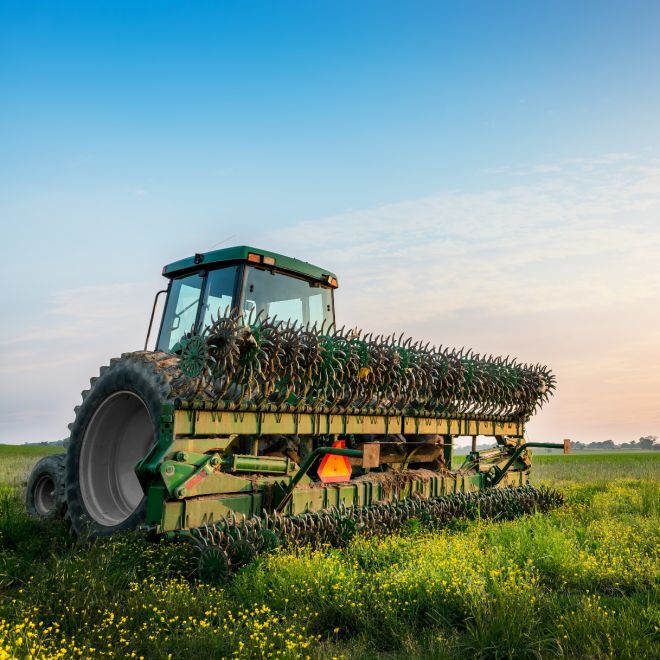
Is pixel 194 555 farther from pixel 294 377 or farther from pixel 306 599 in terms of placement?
pixel 294 377

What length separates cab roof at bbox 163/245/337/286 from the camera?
27.0ft

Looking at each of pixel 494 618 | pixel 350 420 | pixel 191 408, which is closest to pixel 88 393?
pixel 191 408

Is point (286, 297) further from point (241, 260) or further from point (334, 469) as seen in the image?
point (334, 469)

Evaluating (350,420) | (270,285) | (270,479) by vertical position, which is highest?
(270,285)

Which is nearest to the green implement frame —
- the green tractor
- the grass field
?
the green tractor

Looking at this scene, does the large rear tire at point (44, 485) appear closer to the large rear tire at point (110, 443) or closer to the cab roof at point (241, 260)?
the large rear tire at point (110, 443)

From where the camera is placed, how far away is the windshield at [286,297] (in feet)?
27.5

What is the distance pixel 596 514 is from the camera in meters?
9.82

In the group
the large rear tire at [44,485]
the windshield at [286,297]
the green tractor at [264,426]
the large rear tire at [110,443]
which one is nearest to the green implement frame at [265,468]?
the green tractor at [264,426]

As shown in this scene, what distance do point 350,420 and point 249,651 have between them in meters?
4.05

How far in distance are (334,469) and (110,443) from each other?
8.53ft

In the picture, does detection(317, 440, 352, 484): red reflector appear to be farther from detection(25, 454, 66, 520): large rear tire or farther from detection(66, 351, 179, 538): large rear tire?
detection(25, 454, 66, 520): large rear tire

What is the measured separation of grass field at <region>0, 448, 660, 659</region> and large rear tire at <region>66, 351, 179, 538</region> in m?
0.45

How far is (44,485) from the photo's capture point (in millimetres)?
9312
